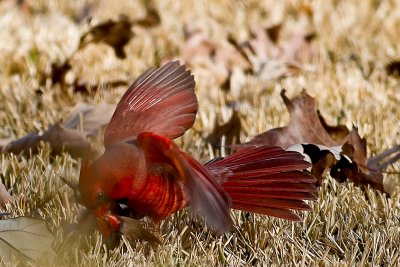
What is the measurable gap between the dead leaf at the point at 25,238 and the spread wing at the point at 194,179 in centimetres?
31

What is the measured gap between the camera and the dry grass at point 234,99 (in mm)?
2012

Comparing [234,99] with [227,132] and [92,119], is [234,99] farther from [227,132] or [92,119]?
[92,119]

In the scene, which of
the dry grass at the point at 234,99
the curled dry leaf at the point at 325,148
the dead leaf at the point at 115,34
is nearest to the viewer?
the dry grass at the point at 234,99

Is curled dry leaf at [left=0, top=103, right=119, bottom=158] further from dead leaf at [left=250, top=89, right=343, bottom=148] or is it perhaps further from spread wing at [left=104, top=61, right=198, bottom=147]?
spread wing at [left=104, top=61, right=198, bottom=147]

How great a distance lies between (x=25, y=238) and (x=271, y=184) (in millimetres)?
562

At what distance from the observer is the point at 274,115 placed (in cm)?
324

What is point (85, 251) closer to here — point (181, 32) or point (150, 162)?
point (150, 162)

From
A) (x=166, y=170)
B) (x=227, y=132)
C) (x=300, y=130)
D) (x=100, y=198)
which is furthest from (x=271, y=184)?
(x=227, y=132)

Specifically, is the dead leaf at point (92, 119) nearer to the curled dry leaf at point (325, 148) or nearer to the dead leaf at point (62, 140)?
the dead leaf at point (62, 140)

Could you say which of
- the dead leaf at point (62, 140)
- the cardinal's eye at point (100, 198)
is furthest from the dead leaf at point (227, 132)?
the cardinal's eye at point (100, 198)

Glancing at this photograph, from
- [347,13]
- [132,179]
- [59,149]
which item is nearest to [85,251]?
[132,179]

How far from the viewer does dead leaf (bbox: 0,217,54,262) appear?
187 centimetres

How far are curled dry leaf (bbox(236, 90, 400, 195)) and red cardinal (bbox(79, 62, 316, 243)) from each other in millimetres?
555

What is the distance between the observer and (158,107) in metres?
1.96
